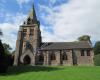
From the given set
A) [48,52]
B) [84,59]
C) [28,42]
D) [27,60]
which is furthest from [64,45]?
[27,60]

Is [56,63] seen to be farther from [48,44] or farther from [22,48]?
[22,48]

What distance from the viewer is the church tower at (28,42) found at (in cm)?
5256

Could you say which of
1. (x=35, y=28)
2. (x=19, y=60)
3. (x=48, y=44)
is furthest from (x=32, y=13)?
(x=19, y=60)

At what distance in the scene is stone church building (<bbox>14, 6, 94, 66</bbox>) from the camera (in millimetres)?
50938

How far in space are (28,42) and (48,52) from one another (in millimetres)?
7162

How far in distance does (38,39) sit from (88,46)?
574 inches

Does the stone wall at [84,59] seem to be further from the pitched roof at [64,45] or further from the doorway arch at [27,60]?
the doorway arch at [27,60]

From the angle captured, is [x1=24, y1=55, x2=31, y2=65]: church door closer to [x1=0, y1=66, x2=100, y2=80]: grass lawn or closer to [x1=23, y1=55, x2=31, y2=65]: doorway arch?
[x1=23, y1=55, x2=31, y2=65]: doorway arch

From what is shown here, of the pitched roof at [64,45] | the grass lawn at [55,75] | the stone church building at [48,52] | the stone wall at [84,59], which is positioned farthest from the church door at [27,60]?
the grass lawn at [55,75]

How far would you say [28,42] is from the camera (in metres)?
54.4

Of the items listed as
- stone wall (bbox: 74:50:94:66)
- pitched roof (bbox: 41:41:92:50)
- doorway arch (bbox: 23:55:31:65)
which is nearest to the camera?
stone wall (bbox: 74:50:94:66)

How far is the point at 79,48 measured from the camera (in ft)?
168

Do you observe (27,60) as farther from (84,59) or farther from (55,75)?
(55,75)

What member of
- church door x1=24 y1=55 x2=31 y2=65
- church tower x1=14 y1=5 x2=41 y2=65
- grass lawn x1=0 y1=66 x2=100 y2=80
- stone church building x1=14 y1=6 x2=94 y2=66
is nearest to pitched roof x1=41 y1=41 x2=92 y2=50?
stone church building x1=14 y1=6 x2=94 y2=66
